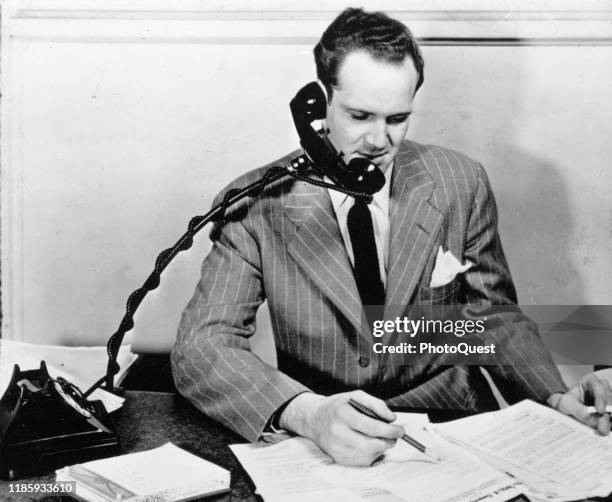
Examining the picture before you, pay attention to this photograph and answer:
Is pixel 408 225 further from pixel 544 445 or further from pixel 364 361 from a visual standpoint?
pixel 544 445

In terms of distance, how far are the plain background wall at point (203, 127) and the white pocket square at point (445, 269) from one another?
0.57 feet

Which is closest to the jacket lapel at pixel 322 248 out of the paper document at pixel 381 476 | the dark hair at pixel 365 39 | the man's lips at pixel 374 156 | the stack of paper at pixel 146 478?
the man's lips at pixel 374 156

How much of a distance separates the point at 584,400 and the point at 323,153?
2.22 ft

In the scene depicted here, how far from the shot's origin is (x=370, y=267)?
133 cm

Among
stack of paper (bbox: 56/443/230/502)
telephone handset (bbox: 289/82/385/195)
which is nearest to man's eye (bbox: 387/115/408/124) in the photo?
telephone handset (bbox: 289/82/385/195)

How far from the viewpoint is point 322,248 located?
131 centimetres

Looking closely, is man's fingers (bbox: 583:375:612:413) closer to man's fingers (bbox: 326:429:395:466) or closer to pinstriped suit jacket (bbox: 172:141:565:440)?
pinstriped suit jacket (bbox: 172:141:565:440)

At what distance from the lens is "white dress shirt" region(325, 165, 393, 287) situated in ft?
4.40

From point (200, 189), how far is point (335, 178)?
33cm

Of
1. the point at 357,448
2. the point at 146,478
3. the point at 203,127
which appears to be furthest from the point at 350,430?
the point at 203,127

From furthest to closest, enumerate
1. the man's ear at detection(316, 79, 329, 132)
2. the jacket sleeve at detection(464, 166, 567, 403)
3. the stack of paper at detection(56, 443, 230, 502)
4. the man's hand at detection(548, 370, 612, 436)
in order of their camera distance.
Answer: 1. the man's ear at detection(316, 79, 329, 132)
2. the jacket sleeve at detection(464, 166, 567, 403)
3. the man's hand at detection(548, 370, 612, 436)
4. the stack of paper at detection(56, 443, 230, 502)

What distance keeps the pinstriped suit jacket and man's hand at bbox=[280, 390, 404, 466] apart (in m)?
0.28

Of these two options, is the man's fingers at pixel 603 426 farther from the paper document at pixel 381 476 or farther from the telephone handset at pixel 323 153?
the telephone handset at pixel 323 153

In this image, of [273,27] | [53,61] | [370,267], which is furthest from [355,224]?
[53,61]
